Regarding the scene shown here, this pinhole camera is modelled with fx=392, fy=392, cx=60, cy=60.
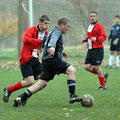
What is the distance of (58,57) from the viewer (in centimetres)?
666

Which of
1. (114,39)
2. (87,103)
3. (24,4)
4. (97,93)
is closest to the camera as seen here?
(87,103)

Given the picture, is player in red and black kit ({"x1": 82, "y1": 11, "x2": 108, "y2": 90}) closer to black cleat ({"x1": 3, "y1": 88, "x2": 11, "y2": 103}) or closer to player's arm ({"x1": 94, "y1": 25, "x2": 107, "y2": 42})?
player's arm ({"x1": 94, "y1": 25, "x2": 107, "y2": 42})

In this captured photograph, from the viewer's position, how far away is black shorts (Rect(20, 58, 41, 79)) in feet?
24.6

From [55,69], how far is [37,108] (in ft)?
2.37

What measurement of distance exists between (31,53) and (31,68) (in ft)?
1.02

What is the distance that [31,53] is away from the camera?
25.2 feet

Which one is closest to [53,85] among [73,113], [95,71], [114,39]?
[95,71]

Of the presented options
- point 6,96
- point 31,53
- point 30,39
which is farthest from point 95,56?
point 6,96

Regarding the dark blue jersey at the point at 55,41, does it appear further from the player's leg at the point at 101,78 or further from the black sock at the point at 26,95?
the player's leg at the point at 101,78

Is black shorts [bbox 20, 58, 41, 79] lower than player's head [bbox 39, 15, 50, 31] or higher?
lower

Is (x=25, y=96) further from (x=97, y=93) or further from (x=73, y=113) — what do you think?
(x=97, y=93)

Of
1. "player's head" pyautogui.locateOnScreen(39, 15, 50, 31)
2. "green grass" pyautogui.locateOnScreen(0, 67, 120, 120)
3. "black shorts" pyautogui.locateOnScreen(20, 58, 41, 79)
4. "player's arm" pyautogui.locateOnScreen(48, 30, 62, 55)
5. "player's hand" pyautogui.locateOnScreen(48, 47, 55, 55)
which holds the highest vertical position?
"player's head" pyautogui.locateOnScreen(39, 15, 50, 31)

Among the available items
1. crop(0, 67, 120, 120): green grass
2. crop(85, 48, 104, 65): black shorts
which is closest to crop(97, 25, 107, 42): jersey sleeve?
crop(85, 48, 104, 65): black shorts

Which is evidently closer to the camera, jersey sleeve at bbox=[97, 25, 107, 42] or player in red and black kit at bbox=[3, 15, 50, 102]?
player in red and black kit at bbox=[3, 15, 50, 102]
